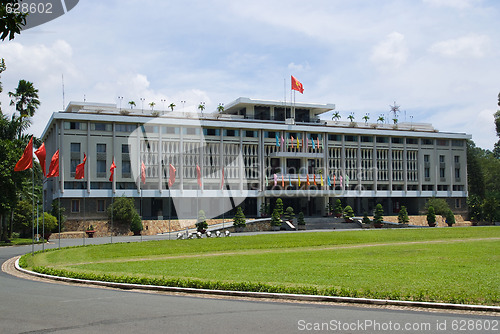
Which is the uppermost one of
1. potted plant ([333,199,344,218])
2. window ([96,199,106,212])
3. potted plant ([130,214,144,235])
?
window ([96,199,106,212])

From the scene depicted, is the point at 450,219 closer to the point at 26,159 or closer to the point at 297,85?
the point at 297,85

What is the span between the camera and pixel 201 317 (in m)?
12.1

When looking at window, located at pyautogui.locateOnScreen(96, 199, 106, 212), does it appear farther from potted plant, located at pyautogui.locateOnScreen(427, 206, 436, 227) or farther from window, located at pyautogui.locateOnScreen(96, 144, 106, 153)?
potted plant, located at pyautogui.locateOnScreen(427, 206, 436, 227)

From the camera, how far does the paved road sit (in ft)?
35.4

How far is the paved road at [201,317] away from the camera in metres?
10.8

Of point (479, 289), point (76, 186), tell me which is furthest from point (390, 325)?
point (76, 186)

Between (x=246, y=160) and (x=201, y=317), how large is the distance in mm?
70032

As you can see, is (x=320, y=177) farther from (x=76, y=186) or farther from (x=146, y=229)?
(x=76, y=186)

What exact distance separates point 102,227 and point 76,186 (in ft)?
22.6

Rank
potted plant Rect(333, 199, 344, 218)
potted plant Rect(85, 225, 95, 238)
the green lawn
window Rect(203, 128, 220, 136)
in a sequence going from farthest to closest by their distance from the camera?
potted plant Rect(333, 199, 344, 218)
window Rect(203, 128, 220, 136)
potted plant Rect(85, 225, 95, 238)
the green lawn

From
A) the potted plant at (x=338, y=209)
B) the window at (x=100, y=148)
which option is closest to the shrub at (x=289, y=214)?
the potted plant at (x=338, y=209)

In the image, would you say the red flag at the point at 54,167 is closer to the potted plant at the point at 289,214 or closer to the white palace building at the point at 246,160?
the white palace building at the point at 246,160

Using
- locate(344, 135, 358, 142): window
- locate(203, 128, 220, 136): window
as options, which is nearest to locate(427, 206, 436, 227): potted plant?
locate(344, 135, 358, 142): window

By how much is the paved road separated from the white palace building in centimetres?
4948
